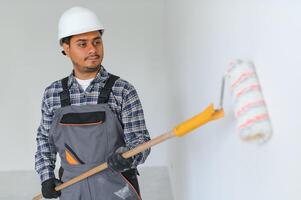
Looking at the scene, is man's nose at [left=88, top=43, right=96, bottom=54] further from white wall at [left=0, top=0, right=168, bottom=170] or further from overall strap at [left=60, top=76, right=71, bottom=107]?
white wall at [left=0, top=0, right=168, bottom=170]

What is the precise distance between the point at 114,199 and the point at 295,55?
109 cm

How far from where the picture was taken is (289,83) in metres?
0.77

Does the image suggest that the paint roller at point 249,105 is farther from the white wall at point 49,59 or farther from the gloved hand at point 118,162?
the white wall at point 49,59

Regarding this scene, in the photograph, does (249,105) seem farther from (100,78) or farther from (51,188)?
(51,188)

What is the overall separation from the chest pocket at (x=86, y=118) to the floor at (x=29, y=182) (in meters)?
1.62

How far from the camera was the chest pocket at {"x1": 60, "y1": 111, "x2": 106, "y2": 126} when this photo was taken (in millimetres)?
1605

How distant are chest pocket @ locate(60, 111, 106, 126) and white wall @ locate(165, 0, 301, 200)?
413mm

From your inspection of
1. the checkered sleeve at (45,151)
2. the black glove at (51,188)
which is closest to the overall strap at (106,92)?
the checkered sleeve at (45,151)

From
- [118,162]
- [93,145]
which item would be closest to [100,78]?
[93,145]

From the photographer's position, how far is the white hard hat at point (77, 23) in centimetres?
166

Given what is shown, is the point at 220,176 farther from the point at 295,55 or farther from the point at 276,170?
the point at 295,55

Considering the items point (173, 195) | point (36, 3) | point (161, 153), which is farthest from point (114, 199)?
point (36, 3)

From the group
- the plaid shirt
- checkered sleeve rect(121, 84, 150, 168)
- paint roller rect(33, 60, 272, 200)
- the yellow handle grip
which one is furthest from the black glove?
paint roller rect(33, 60, 272, 200)

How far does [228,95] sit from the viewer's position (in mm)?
1157
